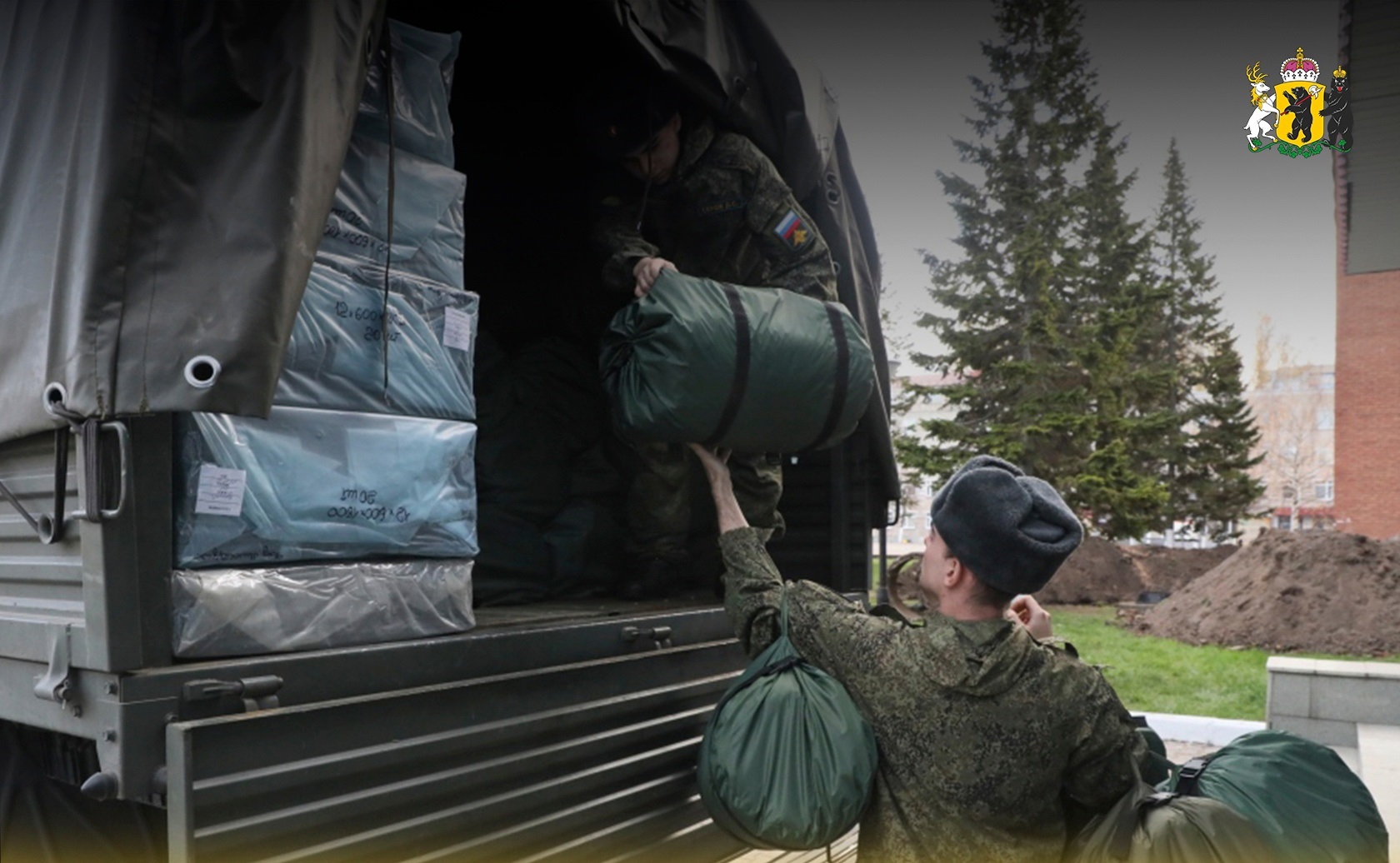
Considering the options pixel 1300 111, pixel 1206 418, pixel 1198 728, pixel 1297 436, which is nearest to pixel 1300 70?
pixel 1300 111

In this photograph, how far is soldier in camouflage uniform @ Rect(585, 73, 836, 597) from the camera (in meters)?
3.31

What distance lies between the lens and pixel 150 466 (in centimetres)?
173

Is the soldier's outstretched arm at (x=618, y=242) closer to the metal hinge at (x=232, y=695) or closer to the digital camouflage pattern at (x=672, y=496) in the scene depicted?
the digital camouflage pattern at (x=672, y=496)

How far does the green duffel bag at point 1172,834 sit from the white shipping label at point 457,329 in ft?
5.55

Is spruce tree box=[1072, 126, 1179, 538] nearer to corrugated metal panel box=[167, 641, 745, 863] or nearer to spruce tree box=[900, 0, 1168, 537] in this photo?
spruce tree box=[900, 0, 1168, 537]

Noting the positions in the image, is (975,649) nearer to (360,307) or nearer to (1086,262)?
(360,307)

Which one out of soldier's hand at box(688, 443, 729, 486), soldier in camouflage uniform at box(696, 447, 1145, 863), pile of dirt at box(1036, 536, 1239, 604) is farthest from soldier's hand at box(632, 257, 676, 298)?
pile of dirt at box(1036, 536, 1239, 604)

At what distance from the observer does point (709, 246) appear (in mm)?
3559

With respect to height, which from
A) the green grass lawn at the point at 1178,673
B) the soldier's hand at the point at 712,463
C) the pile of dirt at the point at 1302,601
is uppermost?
the soldier's hand at the point at 712,463

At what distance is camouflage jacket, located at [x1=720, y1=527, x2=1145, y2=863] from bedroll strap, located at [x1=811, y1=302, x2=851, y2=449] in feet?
2.74

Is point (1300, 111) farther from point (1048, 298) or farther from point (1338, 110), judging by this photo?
point (1048, 298)

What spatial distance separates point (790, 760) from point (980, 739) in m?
0.40

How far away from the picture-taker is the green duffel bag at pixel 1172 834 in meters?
1.97

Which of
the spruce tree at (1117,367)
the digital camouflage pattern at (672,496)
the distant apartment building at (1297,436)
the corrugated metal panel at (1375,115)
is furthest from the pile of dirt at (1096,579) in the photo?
the distant apartment building at (1297,436)
